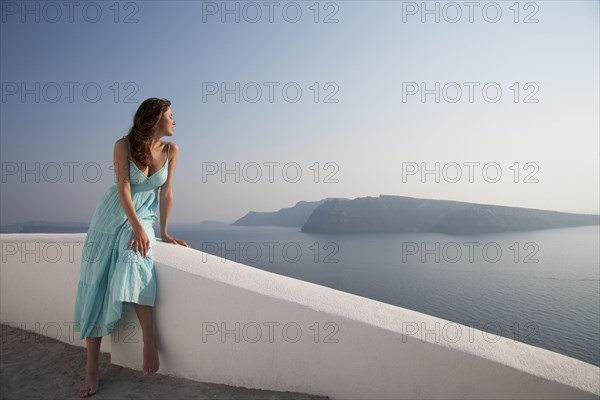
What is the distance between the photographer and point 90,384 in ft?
6.12

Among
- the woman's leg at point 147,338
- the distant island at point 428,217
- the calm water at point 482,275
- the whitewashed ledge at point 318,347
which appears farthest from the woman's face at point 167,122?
the distant island at point 428,217

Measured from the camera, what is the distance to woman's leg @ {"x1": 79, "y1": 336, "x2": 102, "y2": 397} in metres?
1.84

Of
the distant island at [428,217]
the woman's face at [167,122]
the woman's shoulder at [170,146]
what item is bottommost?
the distant island at [428,217]

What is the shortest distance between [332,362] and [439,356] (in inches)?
20.9

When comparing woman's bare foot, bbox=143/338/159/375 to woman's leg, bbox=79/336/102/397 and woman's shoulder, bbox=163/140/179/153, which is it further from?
woman's shoulder, bbox=163/140/179/153

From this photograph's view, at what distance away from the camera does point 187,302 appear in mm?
1953

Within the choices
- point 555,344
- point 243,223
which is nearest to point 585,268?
point 555,344

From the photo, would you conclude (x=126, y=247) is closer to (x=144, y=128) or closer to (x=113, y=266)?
(x=113, y=266)

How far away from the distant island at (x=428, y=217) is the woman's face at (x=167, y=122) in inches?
2275

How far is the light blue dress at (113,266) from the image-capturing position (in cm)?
193

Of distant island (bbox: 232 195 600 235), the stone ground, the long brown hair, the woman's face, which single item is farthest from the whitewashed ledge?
distant island (bbox: 232 195 600 235)

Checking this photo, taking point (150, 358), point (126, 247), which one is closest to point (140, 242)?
point (126, 247)

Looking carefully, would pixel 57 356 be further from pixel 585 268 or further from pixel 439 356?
pixel 585 268

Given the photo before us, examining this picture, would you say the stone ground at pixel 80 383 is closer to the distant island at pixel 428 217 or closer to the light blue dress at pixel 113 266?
the light blue dress at pixel 113 266
